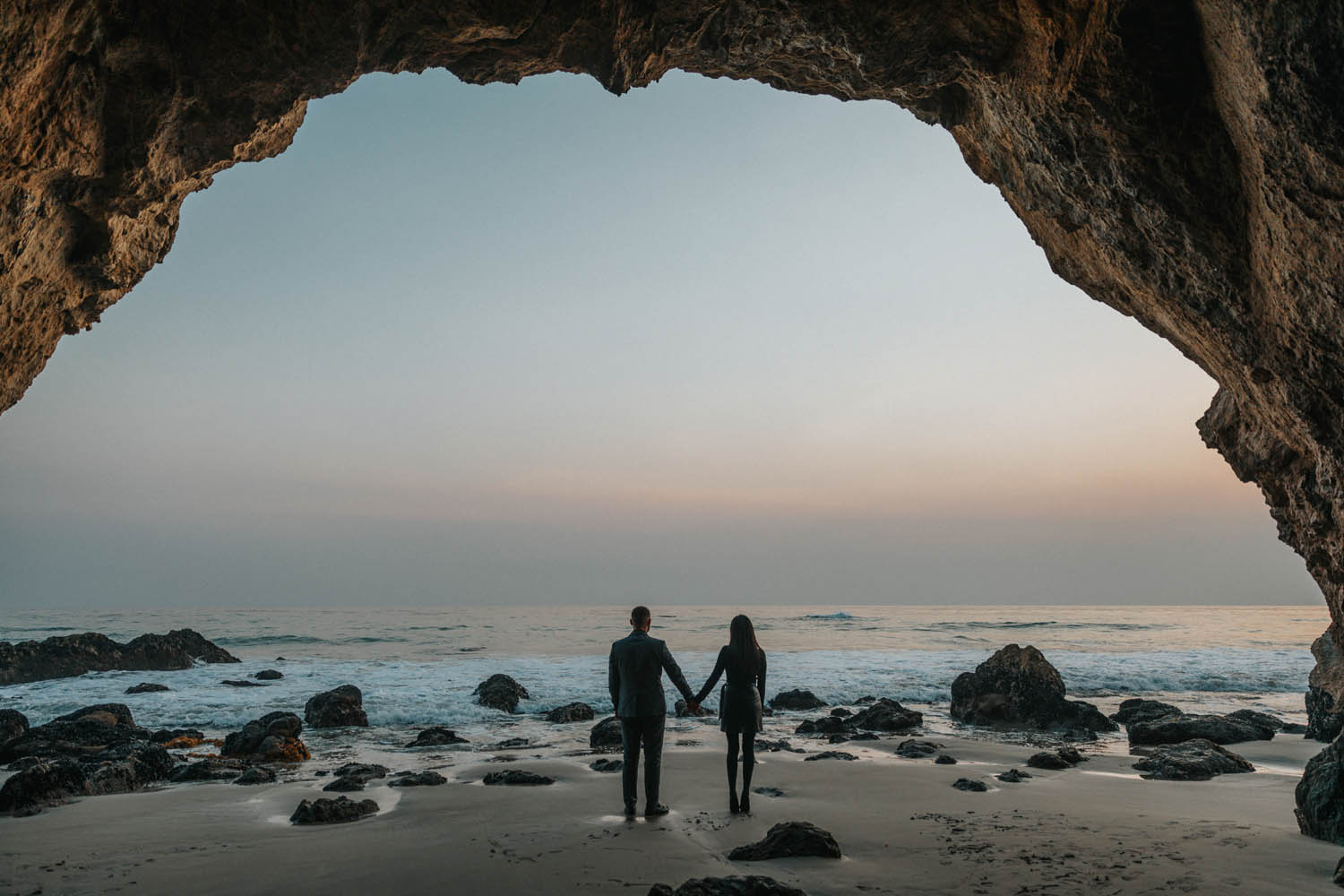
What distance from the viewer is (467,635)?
40688mm

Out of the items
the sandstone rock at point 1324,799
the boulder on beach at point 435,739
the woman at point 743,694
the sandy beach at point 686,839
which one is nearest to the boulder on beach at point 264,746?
the boulder on beach at point 435,739

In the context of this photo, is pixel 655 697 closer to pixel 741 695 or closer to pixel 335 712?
pixel 741 695

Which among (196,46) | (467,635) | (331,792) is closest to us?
(196,46)

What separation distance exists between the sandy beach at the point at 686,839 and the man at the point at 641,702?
12.5 inches

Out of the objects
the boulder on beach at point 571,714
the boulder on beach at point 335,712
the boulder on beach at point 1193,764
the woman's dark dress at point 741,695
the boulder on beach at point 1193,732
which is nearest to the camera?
the woman's dark dress at point 741,695

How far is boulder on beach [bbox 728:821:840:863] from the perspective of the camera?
5.52 metres

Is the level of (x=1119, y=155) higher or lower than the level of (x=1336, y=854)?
higher

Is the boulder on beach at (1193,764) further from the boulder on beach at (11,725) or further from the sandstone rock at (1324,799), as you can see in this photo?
the boulder on beach at (11,725)

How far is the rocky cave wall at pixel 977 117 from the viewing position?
14.3 ft

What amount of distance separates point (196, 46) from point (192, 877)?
622cm

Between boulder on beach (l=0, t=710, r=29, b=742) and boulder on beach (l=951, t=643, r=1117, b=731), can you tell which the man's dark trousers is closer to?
boulder on beach (l=951, t=643, r=1117, b=731)

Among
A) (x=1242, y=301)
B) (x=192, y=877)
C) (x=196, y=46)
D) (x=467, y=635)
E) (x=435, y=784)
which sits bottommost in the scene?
(x=467, y=635)

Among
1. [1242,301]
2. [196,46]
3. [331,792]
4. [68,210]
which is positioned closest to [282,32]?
[196,46]

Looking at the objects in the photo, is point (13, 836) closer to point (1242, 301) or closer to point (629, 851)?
point (629, 851)
